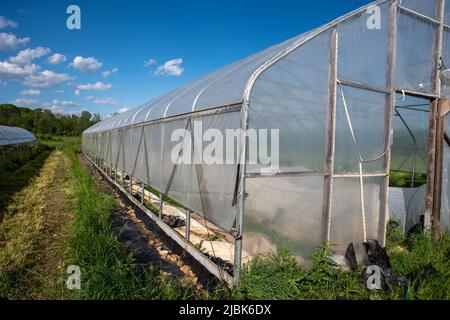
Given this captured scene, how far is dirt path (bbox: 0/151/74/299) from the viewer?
3340 millimetres

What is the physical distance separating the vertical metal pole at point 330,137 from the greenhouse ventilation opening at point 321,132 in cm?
1

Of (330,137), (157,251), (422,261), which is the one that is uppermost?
(330,137)

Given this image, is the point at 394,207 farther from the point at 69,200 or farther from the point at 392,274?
the point at 69,200

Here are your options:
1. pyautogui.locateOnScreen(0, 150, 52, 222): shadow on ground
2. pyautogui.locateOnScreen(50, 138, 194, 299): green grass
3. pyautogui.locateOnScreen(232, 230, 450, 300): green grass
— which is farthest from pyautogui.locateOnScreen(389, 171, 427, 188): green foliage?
pyautogui.locateOnScreen(0, 150, 52, 222): shadow on ground

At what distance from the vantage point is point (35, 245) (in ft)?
15.2

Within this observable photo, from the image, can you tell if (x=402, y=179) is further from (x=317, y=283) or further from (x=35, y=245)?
(x=35, y=245)

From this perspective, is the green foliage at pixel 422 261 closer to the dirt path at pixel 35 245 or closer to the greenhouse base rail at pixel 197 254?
the greenhouse base rail at pixel 197 254

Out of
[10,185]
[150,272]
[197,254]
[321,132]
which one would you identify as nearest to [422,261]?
[321,132]

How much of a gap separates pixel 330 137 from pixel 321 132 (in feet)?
0.40

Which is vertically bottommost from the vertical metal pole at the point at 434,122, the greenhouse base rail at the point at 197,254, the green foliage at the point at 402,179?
the greenhouse base rail at the point at 197,254

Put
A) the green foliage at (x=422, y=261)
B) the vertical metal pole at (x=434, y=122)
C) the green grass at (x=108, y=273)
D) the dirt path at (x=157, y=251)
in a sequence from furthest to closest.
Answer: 1. the vertical metal pole at (x=434, y=122)
2. the dirt path at (x=157, y=251)
3. the green foliage at (x=422, y=261)
4. the green grass at (x=108, y=273)

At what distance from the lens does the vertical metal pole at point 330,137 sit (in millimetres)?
3617

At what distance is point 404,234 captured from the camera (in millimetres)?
5293

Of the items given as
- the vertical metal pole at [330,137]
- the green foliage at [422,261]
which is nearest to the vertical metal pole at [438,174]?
the green foliage at [422,261]
